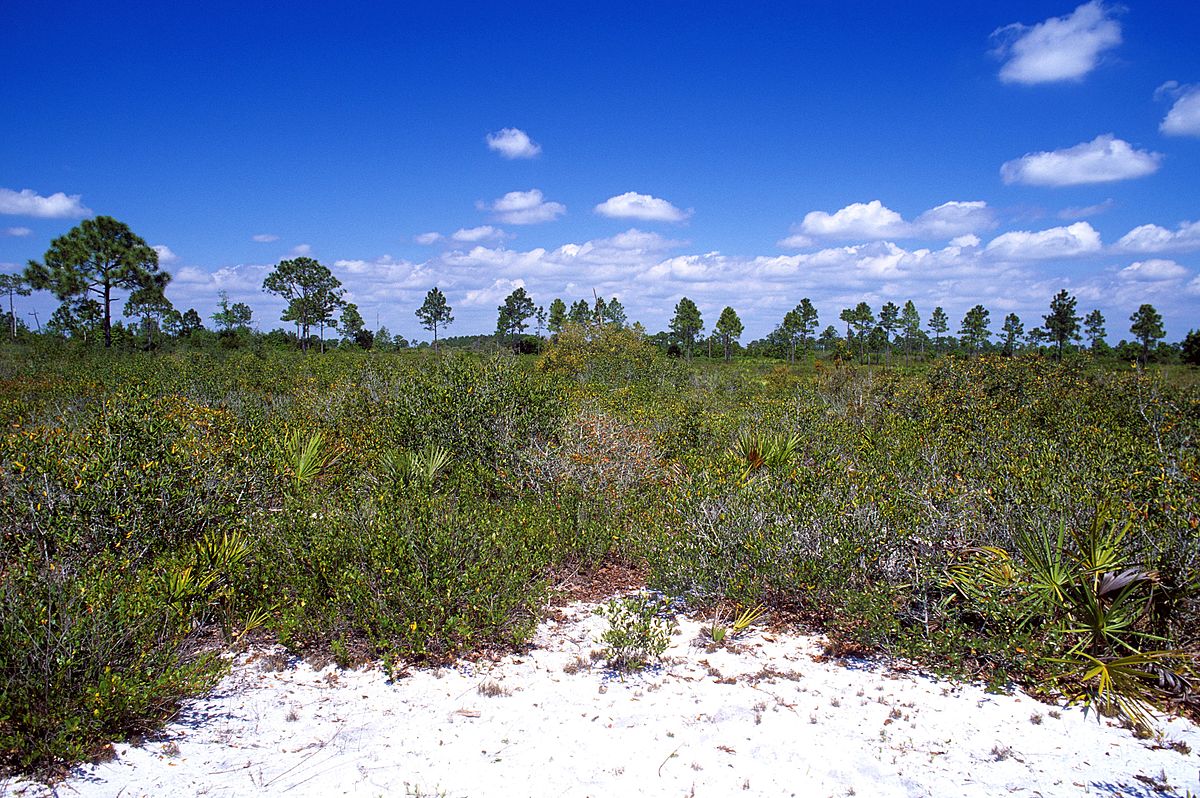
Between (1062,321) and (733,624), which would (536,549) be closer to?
(733,624)

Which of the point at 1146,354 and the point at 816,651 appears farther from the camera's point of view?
the point at 1146,354

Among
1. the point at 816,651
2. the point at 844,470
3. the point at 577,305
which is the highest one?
the point at 577,305

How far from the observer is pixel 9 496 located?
18.5 ft

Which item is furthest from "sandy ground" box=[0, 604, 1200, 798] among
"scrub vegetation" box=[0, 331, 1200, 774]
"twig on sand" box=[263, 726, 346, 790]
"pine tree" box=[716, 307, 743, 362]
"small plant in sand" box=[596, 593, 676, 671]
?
"pine tree" box=[716, 307, 743, 362]

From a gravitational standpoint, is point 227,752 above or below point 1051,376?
below

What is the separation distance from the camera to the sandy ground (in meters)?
3.89

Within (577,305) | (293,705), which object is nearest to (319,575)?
(293,705)

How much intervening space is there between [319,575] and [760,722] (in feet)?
12.7

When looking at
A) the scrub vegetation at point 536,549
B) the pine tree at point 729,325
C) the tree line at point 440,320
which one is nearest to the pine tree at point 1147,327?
the tree line at point 440,320

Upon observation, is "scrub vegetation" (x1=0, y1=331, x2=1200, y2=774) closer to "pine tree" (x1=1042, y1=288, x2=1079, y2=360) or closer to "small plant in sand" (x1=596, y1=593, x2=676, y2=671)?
"small plant in sand" (x1=596, y1=593, x2=676, y2=671)

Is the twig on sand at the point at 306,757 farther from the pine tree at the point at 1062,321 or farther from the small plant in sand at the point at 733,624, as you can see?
the pine tree at the point at 1062,321

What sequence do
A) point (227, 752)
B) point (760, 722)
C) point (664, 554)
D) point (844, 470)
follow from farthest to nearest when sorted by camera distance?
1. point (844, 470)
2. point (664, 554)
3. point (760, 722)
4. point (227, 752)

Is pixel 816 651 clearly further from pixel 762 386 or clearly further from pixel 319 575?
pixel 762 386

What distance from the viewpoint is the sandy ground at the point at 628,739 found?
389 centimetres
